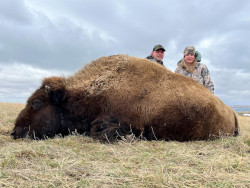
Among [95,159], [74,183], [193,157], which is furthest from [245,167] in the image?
[74,183]

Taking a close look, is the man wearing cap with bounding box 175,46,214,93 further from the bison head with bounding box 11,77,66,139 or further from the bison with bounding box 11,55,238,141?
the bison head with bounding box 11,77,66,139

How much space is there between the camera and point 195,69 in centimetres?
819

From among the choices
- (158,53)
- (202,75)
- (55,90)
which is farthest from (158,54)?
(55,90)

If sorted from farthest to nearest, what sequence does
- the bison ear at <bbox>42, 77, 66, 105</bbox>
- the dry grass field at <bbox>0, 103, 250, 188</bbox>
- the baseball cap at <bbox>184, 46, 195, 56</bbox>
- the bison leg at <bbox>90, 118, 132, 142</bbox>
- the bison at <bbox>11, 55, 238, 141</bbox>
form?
the baseball cap at <bbox>184, 46, 195, 56</bbox> → the bison ear at <bbox>42, 77, 66, 105</bbox> → the bison at <bbox>11, 55, 238, 141</bbox> → the bison leg at <bbox>90, 118, 132, 142</bbox> → the dry grass field at <bbox>0, 103, 250, 188</bbox>

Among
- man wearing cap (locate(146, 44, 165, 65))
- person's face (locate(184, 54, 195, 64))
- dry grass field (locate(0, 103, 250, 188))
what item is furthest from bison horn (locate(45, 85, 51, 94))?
person's face (locate(184, 54, 195, 64))

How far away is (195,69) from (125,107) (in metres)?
4.23

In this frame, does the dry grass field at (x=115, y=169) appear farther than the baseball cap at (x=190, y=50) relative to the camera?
No

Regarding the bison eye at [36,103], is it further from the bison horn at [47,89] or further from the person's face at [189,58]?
the person's face at [189,58]

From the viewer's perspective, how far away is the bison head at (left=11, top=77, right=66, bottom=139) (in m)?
4.99

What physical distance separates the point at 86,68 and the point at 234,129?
12.0 ft

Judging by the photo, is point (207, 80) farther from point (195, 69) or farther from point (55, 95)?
point (55, 95)

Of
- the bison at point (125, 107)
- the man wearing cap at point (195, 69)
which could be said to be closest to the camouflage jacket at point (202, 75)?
the man wearing cap at point (195, 69)

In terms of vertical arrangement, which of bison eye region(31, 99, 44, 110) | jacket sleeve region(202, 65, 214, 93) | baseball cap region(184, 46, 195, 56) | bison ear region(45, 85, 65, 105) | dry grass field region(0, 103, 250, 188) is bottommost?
dry grass field region(0, 103, 250, 188)

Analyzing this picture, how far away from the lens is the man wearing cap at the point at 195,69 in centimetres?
803
